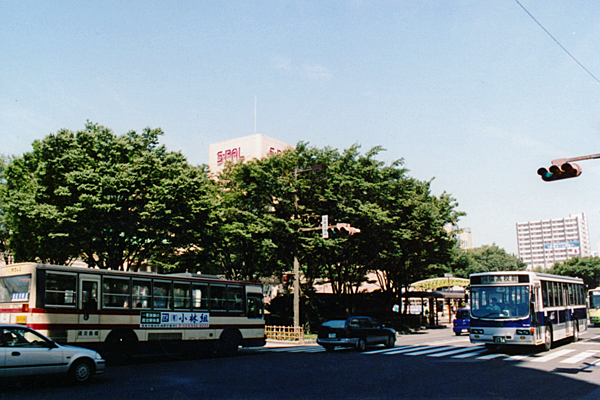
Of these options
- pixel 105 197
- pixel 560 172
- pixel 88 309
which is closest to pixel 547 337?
pixel 560 172

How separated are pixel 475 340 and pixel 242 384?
10857mm

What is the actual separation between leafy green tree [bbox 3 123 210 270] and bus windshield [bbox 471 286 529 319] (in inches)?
627

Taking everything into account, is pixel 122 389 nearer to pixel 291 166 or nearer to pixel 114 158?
pixel 114 158

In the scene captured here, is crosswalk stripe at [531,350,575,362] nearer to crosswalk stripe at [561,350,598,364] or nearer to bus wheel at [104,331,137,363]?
crosswalk stripe at [561,350,598,364]

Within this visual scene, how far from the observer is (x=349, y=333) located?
2108 centimetres

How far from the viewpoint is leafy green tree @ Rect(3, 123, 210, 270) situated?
25328mm

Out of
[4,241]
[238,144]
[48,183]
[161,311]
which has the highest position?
[238,144]

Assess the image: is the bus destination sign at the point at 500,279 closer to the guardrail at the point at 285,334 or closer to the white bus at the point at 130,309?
the white bus at the point at 130,309

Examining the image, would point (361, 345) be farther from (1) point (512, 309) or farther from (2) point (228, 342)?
(1) point (512, 309)

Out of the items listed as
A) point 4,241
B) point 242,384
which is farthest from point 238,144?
point 242,384

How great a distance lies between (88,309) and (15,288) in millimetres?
2244

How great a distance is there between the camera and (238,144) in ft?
271

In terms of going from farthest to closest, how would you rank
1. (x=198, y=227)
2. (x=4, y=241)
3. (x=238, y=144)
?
1. (x=238, y=144)
2. (x=4, y=241)
3. (x=198, y=227)

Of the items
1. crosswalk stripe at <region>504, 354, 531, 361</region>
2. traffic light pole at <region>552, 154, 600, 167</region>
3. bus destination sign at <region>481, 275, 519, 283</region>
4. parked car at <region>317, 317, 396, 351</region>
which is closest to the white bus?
parked car at <region>317, 317, 396, 351</region>
